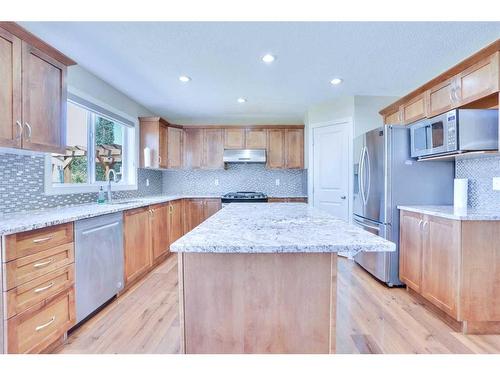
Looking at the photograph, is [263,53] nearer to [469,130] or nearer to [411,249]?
[469,130]

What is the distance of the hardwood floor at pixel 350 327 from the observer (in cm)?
180

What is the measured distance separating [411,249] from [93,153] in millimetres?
3605

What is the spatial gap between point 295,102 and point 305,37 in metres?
1.93

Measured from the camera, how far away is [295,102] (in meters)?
4.18

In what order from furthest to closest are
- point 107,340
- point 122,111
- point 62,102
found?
1. point 122,111
2. point 62,102
3. point 107,340

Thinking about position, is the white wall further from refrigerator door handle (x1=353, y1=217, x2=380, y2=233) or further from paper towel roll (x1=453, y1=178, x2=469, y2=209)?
paper towel roll (x1=453, y1=178, x2=469, y2=209)

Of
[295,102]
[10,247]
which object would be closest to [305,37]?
[295,102]

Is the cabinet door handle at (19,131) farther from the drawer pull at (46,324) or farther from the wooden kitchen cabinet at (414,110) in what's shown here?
the wooden kitchen cabinet at (414,110)

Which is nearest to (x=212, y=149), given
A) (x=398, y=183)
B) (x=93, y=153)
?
(x=93, y=153)

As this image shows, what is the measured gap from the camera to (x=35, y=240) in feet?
5.31

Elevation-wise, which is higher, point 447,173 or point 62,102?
point 62,102

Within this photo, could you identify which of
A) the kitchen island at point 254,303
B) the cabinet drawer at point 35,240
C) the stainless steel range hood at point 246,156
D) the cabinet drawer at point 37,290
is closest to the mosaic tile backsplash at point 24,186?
the cabinet drawer at point 35,240

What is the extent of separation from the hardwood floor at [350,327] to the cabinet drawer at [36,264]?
0.56 metres

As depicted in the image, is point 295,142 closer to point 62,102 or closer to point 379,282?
point 379,282
